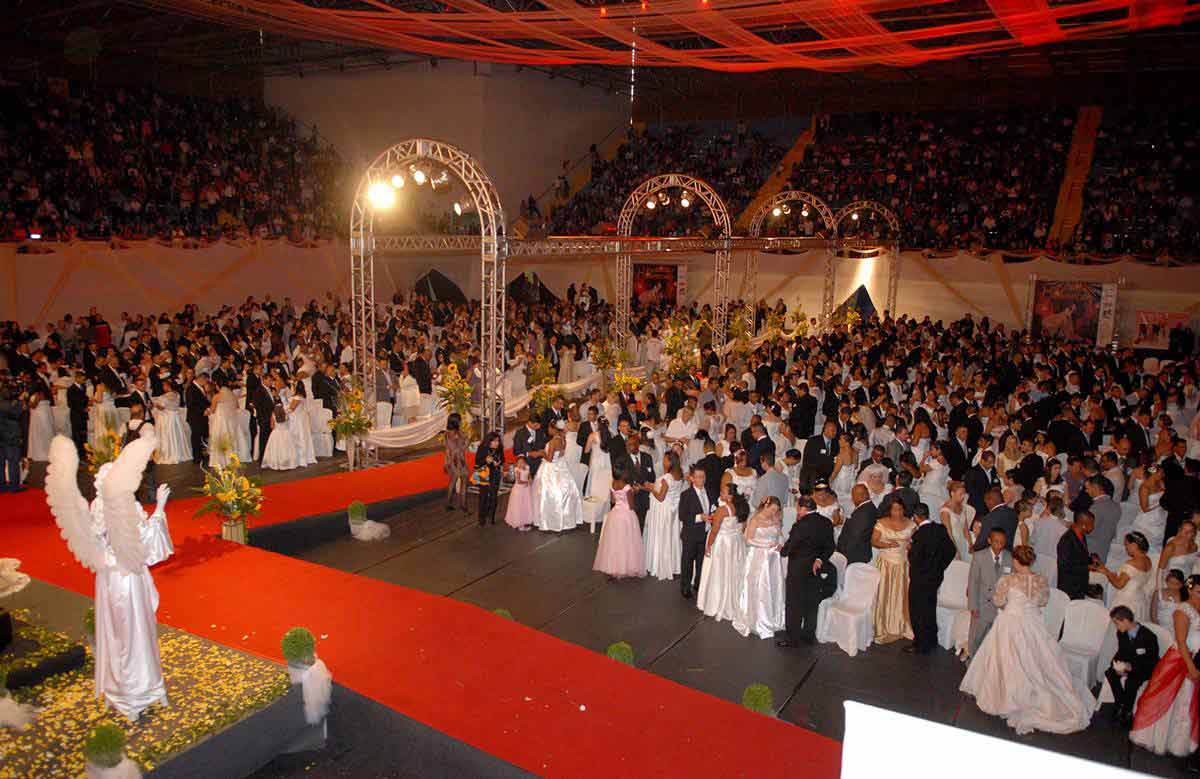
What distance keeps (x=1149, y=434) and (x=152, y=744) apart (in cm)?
1119

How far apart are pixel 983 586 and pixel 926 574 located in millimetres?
488

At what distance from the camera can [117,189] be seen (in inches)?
791

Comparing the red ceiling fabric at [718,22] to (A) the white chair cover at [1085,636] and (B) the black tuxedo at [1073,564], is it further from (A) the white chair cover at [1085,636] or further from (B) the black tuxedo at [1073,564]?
(A) the white chair cover at [1085,636]

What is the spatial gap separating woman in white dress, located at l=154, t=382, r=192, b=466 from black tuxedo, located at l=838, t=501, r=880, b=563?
9.15m

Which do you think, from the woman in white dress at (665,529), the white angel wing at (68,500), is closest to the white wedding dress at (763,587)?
the woman in white dress at (665,529)

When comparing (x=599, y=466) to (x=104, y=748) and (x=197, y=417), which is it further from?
(x=104, y=748)

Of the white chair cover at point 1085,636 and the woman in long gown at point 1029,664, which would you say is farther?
the white chair cover at point 1085,636

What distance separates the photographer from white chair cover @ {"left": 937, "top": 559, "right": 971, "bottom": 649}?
7.42m

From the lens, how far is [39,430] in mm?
11992

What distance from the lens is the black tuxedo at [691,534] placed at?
822 centimetres

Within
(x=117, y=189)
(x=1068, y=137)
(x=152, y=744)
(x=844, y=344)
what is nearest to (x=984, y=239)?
(x=1068, y=137)

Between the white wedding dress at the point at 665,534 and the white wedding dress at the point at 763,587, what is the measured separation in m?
1.23

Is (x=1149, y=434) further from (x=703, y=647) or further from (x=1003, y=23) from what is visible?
(x=703, y=647)

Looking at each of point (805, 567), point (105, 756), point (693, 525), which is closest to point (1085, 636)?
point (805, 567)
